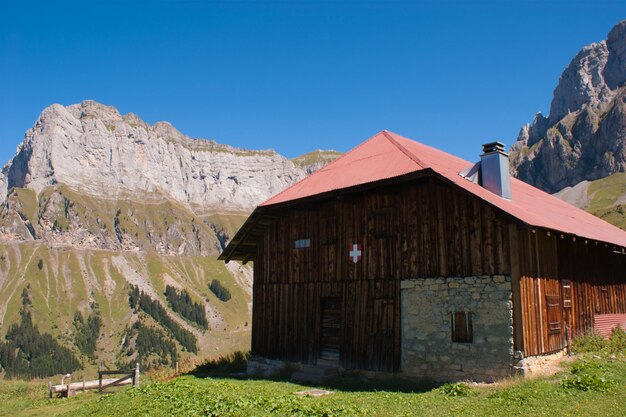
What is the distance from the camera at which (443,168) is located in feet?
58.6

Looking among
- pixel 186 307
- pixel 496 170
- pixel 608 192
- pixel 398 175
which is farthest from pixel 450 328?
pixel 186 307

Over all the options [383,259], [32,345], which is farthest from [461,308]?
[32,345]

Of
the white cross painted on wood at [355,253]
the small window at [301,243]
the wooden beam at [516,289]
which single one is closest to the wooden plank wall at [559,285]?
the wooden beam at [516,289]

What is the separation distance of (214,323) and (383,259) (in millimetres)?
182558

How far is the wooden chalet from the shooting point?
15.2 meters

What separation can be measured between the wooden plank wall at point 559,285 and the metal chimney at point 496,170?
207 cm

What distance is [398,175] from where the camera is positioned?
17.1 meters

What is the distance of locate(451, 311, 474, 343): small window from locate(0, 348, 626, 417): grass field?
1498 millimetres

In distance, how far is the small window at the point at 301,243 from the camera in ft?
68.0

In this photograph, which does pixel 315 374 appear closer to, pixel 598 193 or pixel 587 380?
pixel 587 380

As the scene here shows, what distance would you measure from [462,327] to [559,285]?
385 cm

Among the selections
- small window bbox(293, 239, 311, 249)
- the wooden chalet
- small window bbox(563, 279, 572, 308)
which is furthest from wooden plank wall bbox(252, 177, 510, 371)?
small window bbox(563, 279, 572, 308)

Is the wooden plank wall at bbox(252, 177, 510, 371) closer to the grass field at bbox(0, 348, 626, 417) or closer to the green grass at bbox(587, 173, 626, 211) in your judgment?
the grass field at bbox(0, 348, 626, 417)

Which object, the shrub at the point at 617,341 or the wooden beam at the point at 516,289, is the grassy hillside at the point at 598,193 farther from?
the wooden beam at the point at 516,289
